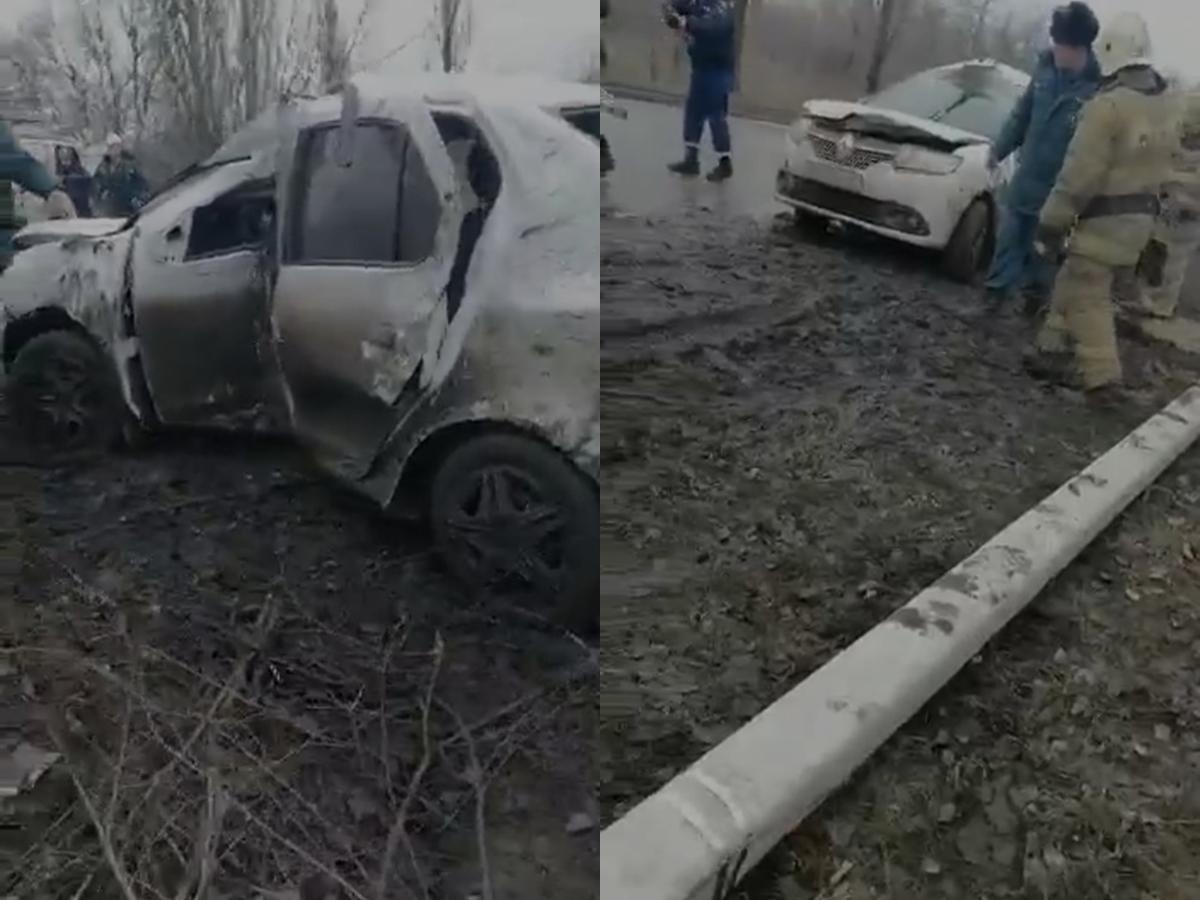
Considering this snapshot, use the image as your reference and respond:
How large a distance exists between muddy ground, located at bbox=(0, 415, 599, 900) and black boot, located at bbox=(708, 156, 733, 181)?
55 cm

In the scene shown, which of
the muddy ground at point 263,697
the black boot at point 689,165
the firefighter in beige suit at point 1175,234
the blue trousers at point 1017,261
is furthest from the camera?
the firefighter in beige suit at point 1175,234

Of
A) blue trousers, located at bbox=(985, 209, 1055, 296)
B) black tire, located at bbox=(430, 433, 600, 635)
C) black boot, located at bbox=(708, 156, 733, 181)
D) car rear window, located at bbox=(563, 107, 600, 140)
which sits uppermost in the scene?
car rear window, located at bbox=(563, 107, 600, 140)

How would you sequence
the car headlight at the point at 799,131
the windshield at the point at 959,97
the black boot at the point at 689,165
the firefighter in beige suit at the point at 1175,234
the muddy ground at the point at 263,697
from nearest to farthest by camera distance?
the muddy ground at the point at 263,697
the black boot at the point at 689,165
the car headlight at the point at 799,131
the windshield at the point at 959,97
the firefighter in beige suit at the point at 1175,234

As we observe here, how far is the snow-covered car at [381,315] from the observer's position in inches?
47.6

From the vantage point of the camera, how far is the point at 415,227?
48.4 inches

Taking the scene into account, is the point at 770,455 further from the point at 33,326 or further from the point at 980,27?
the point at 33,326

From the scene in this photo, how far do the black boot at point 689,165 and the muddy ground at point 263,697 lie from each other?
51 cm

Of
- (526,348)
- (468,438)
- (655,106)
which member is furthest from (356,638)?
(655,106)

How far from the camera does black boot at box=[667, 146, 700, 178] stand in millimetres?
1284

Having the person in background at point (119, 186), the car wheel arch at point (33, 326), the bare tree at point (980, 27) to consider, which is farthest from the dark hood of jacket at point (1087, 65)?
the car wheel arch at point (33, 326)

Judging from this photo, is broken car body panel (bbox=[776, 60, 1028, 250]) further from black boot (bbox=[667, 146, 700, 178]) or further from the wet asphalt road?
black boot (bbox=[667, 146, 700, 178])

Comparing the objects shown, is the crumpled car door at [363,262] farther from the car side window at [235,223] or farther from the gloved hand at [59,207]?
the gloved hand at [59,207]

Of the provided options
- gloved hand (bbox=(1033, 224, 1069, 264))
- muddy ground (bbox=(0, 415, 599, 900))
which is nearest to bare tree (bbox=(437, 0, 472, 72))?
muddy ground (bbox=(0, 415, 599, 900))

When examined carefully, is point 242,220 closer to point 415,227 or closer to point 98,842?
point 415,227
